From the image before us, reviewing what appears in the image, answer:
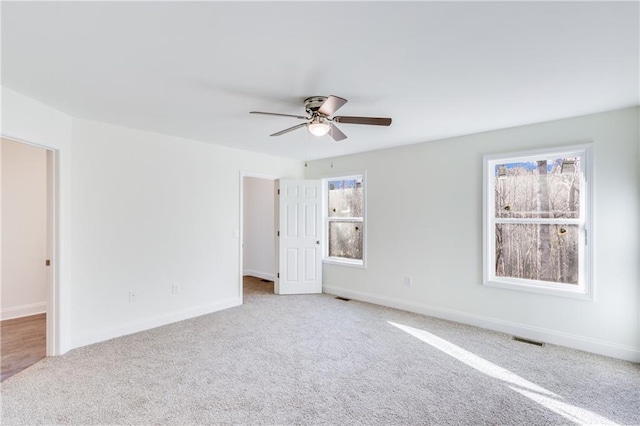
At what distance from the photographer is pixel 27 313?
419 cm

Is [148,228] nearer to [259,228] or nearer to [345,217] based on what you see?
[345,217]

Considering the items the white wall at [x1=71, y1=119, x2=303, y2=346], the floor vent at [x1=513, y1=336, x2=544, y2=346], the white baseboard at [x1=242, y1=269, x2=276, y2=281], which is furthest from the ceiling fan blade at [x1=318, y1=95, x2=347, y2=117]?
the white baseboard at [x1=242, y1=269, x2=276, y2=281]

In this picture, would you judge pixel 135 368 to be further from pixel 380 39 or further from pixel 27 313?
pixel 380 39

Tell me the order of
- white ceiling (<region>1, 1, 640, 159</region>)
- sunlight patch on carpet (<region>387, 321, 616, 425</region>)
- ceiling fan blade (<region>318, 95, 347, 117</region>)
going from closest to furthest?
white ceiling (<region>1, 1, 640, 159</region>), sunlight patch on carpet (<region>387, 321, 616, 425</region>), ceiling fan blade (<region>318, 95, 347, 117</region>)

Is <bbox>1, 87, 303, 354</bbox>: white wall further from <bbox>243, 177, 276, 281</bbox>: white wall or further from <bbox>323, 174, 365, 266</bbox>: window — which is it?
<bbox>243, 177, 276, 281</bbox>: white wall

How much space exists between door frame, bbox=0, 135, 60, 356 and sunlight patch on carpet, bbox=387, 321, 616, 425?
3694 mm

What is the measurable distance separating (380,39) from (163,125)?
8.86 ft

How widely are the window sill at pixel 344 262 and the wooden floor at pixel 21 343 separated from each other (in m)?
3.78

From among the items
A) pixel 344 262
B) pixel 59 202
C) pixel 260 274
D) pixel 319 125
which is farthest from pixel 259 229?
pixel 319 125

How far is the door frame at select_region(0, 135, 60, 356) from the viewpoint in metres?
2.92

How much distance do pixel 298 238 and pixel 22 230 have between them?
3897 mm

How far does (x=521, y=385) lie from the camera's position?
8.01 feet

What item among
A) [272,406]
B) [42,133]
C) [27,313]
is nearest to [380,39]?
[272,406]

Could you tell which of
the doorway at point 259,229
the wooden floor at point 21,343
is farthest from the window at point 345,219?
the wooden floor at point 21,343
